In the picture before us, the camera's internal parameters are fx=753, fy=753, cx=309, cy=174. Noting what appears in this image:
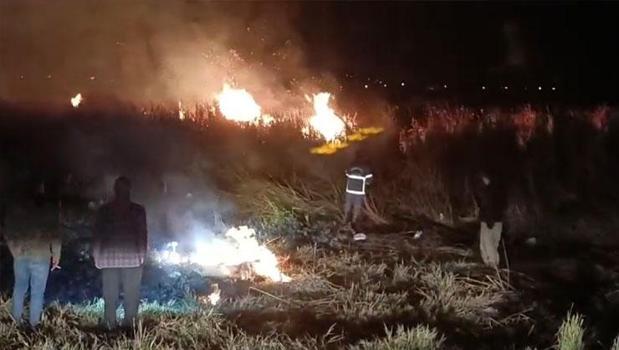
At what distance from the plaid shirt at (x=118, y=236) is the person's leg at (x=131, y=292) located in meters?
→ 0.07

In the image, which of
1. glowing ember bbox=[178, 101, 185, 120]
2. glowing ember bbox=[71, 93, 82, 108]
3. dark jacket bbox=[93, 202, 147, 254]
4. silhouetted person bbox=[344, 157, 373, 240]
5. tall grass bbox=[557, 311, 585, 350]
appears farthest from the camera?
glowing ember bbox=[178, 101, 185, 120]

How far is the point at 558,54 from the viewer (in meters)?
6.48

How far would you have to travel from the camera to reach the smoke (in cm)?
537

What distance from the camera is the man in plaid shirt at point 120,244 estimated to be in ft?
12.0

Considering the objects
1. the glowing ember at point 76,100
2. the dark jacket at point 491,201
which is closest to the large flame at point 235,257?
the dark jacket at point 491,201

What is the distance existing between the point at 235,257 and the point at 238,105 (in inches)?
72.9

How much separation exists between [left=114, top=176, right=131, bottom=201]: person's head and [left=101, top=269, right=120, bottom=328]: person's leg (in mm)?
366

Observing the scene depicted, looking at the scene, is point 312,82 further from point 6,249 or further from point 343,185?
point 6,249

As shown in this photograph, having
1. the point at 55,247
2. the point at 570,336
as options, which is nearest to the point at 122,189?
the point at 55,247

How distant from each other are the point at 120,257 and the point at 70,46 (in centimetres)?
289

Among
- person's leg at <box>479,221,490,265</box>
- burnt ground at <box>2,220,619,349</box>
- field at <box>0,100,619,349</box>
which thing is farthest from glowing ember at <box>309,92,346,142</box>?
person's leg at <box>479,221,490,265</box>

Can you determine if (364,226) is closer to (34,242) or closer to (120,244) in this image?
(120,244)

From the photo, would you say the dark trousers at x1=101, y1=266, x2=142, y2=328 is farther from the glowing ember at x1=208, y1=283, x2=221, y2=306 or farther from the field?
the glowing ember at x1=208, y1=283, x2=221, y2=306

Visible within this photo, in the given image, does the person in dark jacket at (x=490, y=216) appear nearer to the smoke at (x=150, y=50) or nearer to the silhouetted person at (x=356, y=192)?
the silhouetted person at (x=356, y=192)
